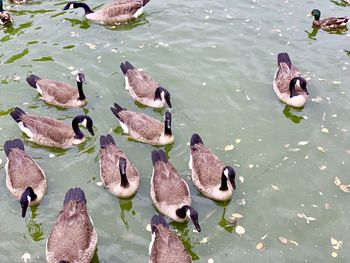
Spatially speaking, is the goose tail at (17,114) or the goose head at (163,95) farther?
the goose head at (163,95)

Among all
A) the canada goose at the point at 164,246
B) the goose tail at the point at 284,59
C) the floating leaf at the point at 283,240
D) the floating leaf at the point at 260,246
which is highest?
the goose tail at the point at 284,59

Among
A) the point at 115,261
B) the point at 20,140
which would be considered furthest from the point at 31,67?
the point at 115,261

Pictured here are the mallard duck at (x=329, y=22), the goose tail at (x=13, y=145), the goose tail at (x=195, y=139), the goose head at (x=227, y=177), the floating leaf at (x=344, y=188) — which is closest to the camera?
the goose head at (x=227, y=177)

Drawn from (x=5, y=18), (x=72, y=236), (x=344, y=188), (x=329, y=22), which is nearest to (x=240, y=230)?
(x=344, y=188)

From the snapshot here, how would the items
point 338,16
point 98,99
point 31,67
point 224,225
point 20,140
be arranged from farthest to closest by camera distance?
point 338,16 → point 31,67 → point 98,99 → point 20,140 → point 224,225

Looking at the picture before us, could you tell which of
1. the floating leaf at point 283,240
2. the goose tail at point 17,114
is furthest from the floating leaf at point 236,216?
the goose tail at point 17,114

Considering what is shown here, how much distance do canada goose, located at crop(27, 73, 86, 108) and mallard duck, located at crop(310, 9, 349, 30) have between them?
9.86 metres

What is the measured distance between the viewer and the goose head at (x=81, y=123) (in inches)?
486

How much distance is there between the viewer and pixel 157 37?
1730cm

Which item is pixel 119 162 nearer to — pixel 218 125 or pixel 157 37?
pixel 218 125

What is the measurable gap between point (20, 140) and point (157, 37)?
7393mm

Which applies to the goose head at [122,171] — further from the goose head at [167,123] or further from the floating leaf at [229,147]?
the floating leaf at [229,147]

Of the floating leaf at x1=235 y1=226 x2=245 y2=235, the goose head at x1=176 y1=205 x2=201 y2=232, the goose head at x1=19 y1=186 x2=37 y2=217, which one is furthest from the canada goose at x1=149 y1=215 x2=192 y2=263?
the goose head at x1=19 y1=186 x2=37 y2=217

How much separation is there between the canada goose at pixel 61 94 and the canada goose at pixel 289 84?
247 inches
